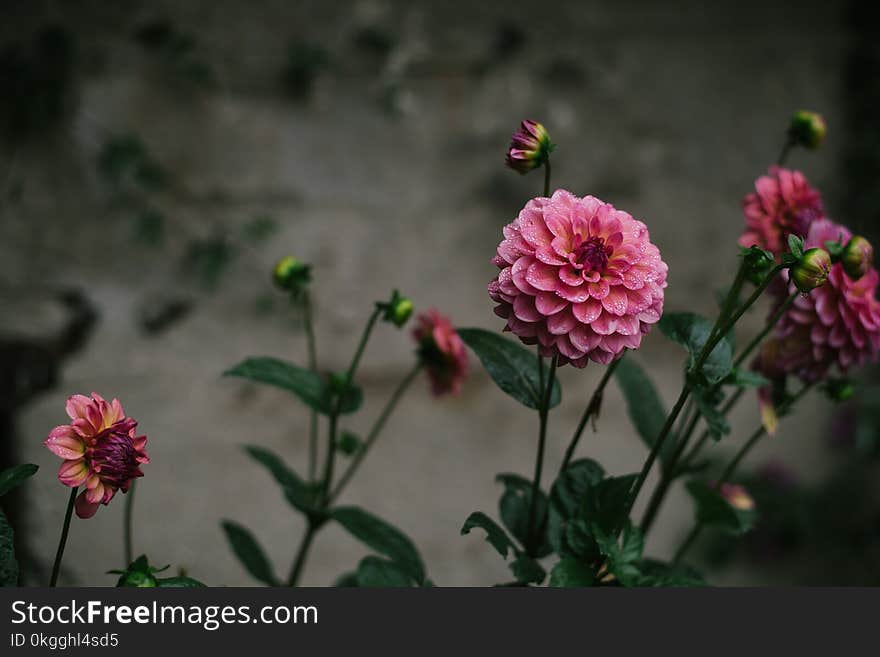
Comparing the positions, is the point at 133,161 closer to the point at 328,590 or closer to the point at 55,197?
the point at 55,197

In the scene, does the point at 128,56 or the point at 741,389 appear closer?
the point at 741,389

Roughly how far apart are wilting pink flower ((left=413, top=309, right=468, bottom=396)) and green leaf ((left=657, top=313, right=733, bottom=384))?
192mm

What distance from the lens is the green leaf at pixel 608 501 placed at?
0.57 metres

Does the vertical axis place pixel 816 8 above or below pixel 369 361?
above

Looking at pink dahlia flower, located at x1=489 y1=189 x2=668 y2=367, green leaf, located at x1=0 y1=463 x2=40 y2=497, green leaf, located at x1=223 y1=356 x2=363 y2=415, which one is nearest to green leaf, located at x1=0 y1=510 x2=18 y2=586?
green leaf, located at x1=0 y1=463 x2=40 y2=497

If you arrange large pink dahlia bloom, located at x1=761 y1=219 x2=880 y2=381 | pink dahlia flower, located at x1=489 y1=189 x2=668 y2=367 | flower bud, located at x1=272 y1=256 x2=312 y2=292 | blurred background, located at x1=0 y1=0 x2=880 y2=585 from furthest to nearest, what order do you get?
blurred background, located at x1=0 y1=0 x2=880 y2=585 < flower bud, located at x1=272 y1=256 x2=312 y2=292 < large pink dahlia bloom, located at x1=761 y1=219 x2=880 y2=381 < pink dahlia flower, located at x1=489 y1=189 x2=668 y2=367

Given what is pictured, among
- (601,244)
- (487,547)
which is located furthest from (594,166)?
(601,244)

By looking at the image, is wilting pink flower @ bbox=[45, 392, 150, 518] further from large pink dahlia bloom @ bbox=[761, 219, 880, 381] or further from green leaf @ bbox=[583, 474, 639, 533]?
large pink dahlia bloom @ bbox=[761, 219, 880, 381]

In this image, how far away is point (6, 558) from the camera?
1.62 feet

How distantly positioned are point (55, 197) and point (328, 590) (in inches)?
29.9

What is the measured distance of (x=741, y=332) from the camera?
131 cm

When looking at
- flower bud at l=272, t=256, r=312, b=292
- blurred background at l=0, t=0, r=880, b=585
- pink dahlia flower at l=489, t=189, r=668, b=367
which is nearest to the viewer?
pink dahlia flower at l=489, t=189, r=668, b=367

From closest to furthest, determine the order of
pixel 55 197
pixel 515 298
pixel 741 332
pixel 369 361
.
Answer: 1. pixel 515 298
2. pixel 55 197
3. pixel 369 361
4. pixel 741 332

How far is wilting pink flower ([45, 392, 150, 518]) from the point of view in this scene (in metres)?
0.49
